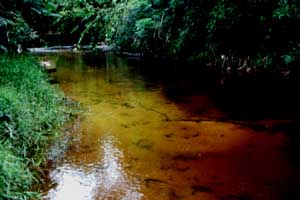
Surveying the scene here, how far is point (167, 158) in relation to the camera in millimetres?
5504

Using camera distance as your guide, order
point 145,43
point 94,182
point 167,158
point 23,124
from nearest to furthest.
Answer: point 94,182, point 167,158, point 23,124, point 145,43

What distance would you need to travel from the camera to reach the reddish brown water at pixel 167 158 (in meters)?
4.54

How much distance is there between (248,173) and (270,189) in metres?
0.50

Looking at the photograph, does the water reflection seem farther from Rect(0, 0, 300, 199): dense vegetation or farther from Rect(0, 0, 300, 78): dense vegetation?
Rect(0, 0, 300, 78): dense vegetation

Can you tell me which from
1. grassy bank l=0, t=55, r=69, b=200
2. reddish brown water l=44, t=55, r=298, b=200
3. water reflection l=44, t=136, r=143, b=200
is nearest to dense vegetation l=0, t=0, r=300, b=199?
grassy bank l=0, t=55, r=69, b=200

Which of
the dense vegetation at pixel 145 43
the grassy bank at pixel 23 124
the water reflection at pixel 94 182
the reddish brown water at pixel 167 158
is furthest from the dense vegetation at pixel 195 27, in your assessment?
the water reflection at pixel 94 182

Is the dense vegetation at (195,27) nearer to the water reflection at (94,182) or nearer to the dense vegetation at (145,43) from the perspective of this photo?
the dense vegetation at (145,43)

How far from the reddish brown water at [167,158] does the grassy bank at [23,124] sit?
34 cm

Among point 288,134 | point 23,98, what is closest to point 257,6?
point 288,134

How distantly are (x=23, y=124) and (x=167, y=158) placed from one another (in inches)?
80.2

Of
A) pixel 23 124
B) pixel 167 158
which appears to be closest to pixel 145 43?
pixel 23 124

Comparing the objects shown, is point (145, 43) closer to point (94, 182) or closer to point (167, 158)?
point (167, 158)

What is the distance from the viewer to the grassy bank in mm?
4188

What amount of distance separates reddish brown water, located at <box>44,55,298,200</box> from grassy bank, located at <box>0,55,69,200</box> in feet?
1.12
